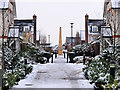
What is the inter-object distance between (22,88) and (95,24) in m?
35.4

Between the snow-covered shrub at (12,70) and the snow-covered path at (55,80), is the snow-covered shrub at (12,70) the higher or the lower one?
the higher one

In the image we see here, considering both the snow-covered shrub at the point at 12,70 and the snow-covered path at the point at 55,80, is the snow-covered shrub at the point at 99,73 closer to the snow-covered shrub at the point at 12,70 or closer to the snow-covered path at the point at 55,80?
the snow-covered path at the point at 55,80

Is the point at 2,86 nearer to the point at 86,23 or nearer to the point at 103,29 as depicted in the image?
the point at 103,29

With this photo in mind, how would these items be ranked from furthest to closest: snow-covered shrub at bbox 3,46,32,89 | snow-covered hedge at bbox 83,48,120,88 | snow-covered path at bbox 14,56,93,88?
snow-covered path at bbox 14,56,93,88 < snow-covered shrub at bbox 3,46,32,89 < snow-covered hedge at bbox 83,48,120,88

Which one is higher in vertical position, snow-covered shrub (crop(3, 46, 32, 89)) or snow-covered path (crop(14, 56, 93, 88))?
snow-covered shrub (crop(3, 46, 32, 89))

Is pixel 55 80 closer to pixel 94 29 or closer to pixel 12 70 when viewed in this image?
pixel 12 70

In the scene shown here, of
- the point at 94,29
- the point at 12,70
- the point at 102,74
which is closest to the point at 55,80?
the point at 12,70

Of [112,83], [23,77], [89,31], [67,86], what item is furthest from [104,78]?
[89,31]

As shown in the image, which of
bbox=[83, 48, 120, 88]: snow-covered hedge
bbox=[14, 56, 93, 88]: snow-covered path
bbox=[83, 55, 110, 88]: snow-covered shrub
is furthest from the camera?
bbox=[14, 56, 93, 88]: snow-covered path

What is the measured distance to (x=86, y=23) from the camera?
44.4m

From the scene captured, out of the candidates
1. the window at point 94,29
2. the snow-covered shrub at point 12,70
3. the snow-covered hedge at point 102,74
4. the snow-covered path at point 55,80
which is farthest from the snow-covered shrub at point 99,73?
the window at point 94,29

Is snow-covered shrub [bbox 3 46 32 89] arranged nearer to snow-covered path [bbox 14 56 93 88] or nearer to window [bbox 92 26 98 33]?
snow-covered path [bbox 14 56 93 88]

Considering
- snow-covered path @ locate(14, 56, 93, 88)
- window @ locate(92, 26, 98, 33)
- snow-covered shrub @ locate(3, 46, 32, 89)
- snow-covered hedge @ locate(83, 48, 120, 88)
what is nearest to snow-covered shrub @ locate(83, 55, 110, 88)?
snow-covered hedge @ locate(83, 48, 120, 88)

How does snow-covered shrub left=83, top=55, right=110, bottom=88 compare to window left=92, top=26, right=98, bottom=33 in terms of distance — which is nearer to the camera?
snow-covered shrub left=83, top=55, right=110, bottom=88
